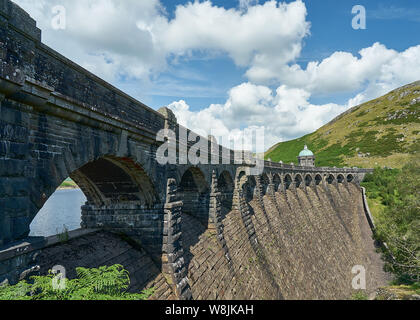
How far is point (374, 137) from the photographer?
82.9 meters

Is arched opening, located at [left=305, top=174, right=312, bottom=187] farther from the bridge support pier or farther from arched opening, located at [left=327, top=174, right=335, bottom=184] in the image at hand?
the bridge support pier

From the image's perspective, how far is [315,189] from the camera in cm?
4322

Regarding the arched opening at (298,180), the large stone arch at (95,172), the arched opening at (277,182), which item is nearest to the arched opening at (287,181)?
the arched opening at (298,180)

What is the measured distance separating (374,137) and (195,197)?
3447 inches

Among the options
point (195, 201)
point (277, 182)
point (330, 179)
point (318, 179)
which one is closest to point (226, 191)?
point (195, 201)

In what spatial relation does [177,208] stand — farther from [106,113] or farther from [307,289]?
[307,289]

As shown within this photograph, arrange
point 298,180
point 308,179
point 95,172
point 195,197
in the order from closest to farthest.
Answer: point 95,172, point 195,197, point 298,180, point 308,179

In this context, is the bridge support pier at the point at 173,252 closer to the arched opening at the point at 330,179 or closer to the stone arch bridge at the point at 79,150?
the stone arch bridge at the point at 79,150

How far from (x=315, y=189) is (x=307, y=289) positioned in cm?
2399

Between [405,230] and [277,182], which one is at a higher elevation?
[277,182]

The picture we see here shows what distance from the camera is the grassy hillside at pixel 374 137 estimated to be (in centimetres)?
7019

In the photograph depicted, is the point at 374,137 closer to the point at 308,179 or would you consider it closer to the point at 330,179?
the point at 330,179

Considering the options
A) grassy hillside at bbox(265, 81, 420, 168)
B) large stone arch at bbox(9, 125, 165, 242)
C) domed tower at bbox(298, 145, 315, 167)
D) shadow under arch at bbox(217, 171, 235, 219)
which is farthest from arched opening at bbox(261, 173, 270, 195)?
grassy hillside at bbox(265, 81, 420, 168)
